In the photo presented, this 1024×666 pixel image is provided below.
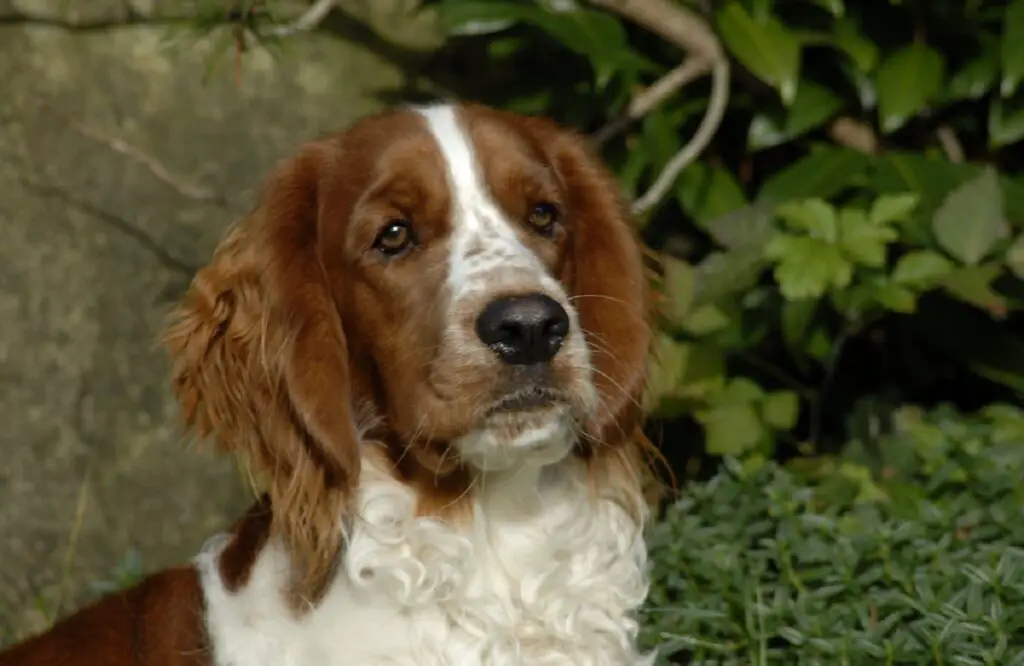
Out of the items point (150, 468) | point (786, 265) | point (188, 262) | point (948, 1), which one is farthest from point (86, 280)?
point (948, 1)

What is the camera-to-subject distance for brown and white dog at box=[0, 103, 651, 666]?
9.00ft

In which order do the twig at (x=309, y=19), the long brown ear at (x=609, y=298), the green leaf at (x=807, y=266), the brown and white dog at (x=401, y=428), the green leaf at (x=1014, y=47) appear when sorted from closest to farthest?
the brown and white dog at (x=401, y=428)
the long brown ear at (x=609, y=298)
the green leaf at (x=807, y=266)
the green leaf at (x=1014, y=47)
the twig at (x=309, y=19)

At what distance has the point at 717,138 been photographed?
16.6 ft

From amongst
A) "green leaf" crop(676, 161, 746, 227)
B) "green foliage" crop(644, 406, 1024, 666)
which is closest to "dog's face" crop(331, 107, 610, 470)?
"green foliage" crop(644, 406, 1024, 666)

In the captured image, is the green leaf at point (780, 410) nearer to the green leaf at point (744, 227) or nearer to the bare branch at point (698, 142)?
the green leaf at point (744, 227)

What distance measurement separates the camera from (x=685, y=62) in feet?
15.2

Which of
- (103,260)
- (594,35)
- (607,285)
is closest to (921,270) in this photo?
(594,35)

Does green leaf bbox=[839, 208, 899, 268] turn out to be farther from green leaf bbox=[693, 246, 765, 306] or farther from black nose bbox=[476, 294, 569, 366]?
black nose bbox=[476, 294, 569, 366]

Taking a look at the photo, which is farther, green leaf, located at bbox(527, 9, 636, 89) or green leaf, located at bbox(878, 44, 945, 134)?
green leaf, located at bbox(878, 44, 945, 134)

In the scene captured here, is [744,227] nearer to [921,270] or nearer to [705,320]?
[705,320]

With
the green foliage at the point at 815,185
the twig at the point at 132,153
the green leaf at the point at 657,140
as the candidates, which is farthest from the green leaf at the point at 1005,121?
the twig at the point at 132,153

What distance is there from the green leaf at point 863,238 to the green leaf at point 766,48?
0.48m

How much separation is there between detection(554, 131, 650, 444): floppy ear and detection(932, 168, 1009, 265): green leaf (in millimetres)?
1267

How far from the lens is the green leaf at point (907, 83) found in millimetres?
4422
